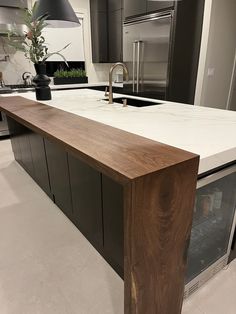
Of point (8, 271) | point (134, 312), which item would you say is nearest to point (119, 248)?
point (134, 312)

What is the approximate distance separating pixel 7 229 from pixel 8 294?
638 mm

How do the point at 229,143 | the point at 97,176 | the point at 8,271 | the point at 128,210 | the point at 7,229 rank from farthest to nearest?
1. the point at 7,229
2. the point at 8,271
3. the point at 97,176
4. the point at 229,143
5. the point at 128,210

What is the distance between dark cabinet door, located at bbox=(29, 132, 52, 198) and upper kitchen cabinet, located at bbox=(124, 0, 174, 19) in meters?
2.45

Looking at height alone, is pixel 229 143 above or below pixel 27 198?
above

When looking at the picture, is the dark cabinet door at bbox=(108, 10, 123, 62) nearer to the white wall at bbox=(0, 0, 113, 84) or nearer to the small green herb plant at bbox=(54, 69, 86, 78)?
the white wall at bbox=(0, 0, 113, 84)

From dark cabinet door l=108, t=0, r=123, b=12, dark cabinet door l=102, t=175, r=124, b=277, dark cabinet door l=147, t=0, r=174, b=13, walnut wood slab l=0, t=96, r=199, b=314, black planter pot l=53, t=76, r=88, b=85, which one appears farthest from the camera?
black planter pot l=53, t=76, r=88, b=85

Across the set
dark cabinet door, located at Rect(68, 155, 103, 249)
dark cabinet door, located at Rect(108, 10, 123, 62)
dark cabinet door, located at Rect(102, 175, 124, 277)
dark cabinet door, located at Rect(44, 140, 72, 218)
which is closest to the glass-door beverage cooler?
dark cabinet door, located at Rect(102, 175, 124, 277)

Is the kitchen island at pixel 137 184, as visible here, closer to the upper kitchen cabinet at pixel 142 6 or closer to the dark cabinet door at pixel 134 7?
the upper kitchen cabinet at pixel 142 6

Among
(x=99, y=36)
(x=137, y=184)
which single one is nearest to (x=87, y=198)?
(x=137, y=184)

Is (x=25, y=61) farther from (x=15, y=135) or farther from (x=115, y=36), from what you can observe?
(x=15, y=135)

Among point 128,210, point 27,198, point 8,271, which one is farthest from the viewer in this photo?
point 27,198

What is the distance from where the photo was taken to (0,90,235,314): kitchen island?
0.79 meters

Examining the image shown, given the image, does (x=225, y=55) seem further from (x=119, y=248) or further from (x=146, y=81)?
(x=119, y=248)

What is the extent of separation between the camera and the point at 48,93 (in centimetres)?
239
